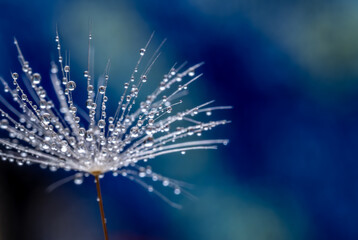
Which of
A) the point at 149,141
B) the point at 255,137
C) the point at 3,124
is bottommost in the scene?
the point at 149,141

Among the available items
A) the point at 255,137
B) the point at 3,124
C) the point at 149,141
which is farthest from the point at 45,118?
the point at 255,137

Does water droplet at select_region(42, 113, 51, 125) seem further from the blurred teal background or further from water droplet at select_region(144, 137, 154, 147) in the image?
the blurred teal background

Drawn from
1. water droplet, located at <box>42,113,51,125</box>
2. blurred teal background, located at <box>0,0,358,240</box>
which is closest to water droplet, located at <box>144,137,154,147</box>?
water droplet, located at <box>42,113,51,125</box>

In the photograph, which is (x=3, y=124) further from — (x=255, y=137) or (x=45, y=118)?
(x=255, y=137)

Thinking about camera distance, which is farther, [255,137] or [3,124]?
[255,137]

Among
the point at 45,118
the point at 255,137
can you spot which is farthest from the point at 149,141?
the point at 255,137

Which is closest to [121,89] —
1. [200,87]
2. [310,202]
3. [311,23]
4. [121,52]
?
[121,52]

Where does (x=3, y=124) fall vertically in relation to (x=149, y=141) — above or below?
above

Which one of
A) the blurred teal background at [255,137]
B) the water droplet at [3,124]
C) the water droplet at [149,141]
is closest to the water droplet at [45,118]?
the water droplet at [3,124]

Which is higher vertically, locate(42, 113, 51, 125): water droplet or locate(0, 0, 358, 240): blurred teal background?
locate(0, 0, 358, 240): blurred teal background
